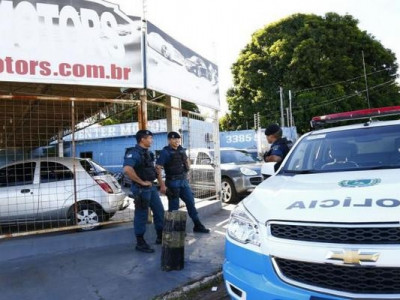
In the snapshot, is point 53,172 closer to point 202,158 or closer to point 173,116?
point 173,116

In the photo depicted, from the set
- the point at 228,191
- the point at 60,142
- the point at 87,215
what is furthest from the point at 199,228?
the point at 60,142

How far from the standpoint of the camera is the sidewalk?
425cm

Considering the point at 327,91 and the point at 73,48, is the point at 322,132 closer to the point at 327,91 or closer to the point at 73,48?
the point at 73,48

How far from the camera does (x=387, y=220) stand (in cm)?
231

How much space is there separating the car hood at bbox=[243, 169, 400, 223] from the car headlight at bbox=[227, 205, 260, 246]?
59 millimetres

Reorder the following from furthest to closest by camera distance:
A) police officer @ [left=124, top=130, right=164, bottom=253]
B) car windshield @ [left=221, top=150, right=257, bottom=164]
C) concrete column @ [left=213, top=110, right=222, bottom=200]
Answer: car windshield @ [left=221, top=150, right=257, bottom=164] < concrete column @ [left=213, top=110, right=222, bottom=200] < police officer @ [left=124, top=130, right=164, bottom=253]

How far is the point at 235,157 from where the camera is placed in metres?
11.7

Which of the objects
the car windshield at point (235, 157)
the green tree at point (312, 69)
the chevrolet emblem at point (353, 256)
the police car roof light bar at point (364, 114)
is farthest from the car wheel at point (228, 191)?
the green tree at point (312, 69)

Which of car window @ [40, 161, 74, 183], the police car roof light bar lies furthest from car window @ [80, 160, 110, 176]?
the police car roof light bar

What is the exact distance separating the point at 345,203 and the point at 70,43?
4750mm

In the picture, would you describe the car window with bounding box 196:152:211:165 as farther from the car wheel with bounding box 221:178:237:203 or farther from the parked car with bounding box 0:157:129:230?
the parked car with bounding box 0:157:129:230

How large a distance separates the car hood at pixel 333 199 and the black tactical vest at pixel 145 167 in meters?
2.57

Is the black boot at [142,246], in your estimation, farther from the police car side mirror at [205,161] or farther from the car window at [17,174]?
the police car side mirror at [205,161]

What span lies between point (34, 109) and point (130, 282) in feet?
25.2
